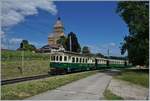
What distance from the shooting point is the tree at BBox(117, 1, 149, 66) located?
40.8m

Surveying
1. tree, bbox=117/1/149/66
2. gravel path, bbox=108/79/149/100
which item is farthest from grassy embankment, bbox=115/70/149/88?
tree, bbox=117/1/149/66

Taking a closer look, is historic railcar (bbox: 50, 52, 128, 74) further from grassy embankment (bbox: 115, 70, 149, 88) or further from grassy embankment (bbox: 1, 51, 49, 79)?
grassy embankment (bbox: 115, 70, 149, 88)

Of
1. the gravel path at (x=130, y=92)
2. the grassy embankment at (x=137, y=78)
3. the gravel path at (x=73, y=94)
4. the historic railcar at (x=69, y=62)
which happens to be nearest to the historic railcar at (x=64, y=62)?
the historic railcar at (x=69, y=62)

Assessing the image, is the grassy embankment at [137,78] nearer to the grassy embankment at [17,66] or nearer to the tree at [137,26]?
the tree at [137,26]

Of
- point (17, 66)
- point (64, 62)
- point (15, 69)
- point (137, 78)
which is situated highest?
point (64, 62)

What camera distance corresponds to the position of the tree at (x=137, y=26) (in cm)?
4081

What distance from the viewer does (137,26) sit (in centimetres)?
4106

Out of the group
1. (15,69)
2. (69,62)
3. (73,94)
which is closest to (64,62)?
(69,62)

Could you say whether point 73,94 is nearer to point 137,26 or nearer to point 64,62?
point 64,62

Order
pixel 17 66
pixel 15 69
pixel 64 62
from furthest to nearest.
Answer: pixel 17 66 → pixel 64 62 → pixel 15 69

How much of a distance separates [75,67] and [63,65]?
4.30 meters

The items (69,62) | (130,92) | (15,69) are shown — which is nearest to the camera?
(130,92)

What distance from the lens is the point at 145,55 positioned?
42094 millimetres

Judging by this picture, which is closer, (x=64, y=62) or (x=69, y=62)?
(x=64, y=62)
